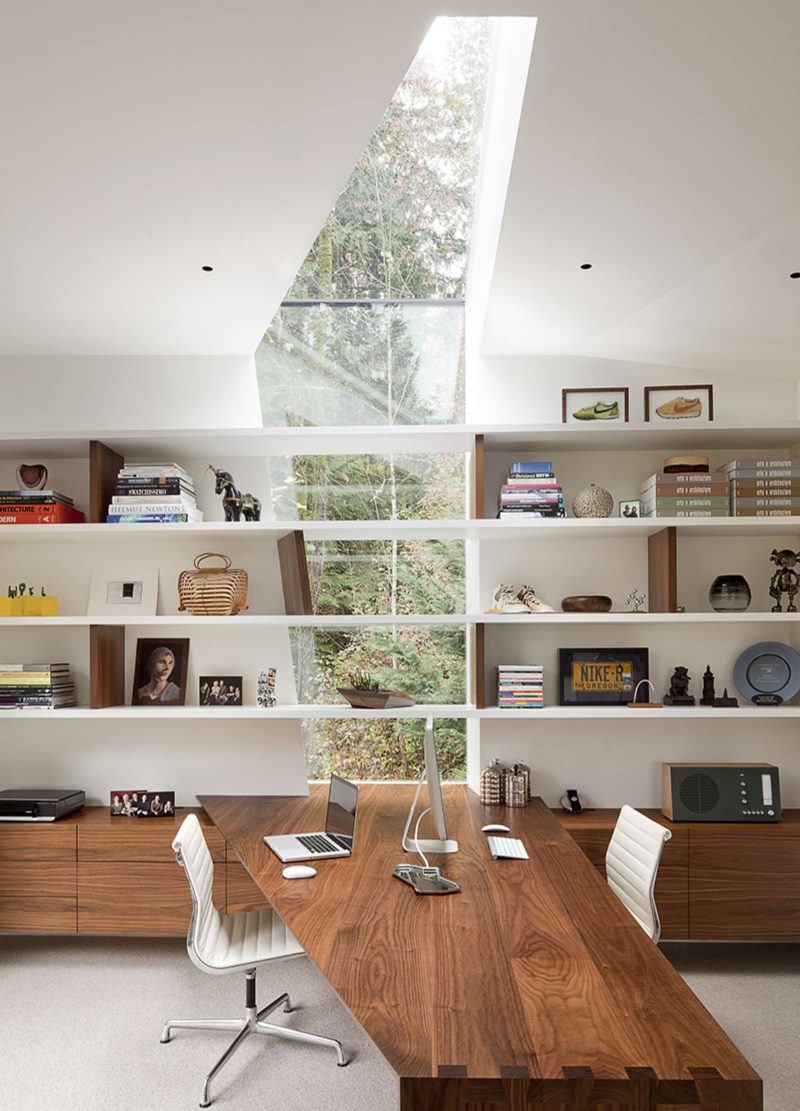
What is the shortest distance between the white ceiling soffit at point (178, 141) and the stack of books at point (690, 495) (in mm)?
1831

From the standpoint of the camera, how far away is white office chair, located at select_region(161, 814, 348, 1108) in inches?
114

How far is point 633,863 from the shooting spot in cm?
319

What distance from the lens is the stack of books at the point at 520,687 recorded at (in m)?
4.03

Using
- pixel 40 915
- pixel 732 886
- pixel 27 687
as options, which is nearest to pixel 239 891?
pixel 40 915

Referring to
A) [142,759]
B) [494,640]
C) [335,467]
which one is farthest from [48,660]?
[494,640]

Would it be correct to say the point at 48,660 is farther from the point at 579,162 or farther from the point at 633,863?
the point at 579,162

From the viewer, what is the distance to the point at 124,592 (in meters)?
4.38

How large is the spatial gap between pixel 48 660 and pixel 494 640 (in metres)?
2.13

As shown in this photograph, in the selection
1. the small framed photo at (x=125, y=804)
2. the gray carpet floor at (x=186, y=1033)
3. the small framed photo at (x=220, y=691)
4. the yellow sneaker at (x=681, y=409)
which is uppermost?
the yellow sneaker at (x=681, y=409)

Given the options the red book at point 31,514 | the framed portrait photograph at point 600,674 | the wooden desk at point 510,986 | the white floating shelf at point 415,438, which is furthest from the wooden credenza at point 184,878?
the white floating shelf at point 415,438

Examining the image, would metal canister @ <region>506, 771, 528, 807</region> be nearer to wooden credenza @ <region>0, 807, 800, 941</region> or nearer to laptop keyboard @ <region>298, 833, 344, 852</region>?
wooden credenza @ <region>0, 807, 800, 941</region>

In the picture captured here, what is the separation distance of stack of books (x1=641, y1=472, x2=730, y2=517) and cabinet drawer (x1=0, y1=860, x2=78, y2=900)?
2953 mm

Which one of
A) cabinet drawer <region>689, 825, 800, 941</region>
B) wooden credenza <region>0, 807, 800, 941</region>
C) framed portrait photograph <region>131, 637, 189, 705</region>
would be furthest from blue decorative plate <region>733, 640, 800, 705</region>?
framed portrait photograph <region>131, 637, 189, 705</region>

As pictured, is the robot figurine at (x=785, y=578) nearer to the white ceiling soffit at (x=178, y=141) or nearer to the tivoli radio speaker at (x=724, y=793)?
the tivoli radio speaker at (x=724, y=793)
